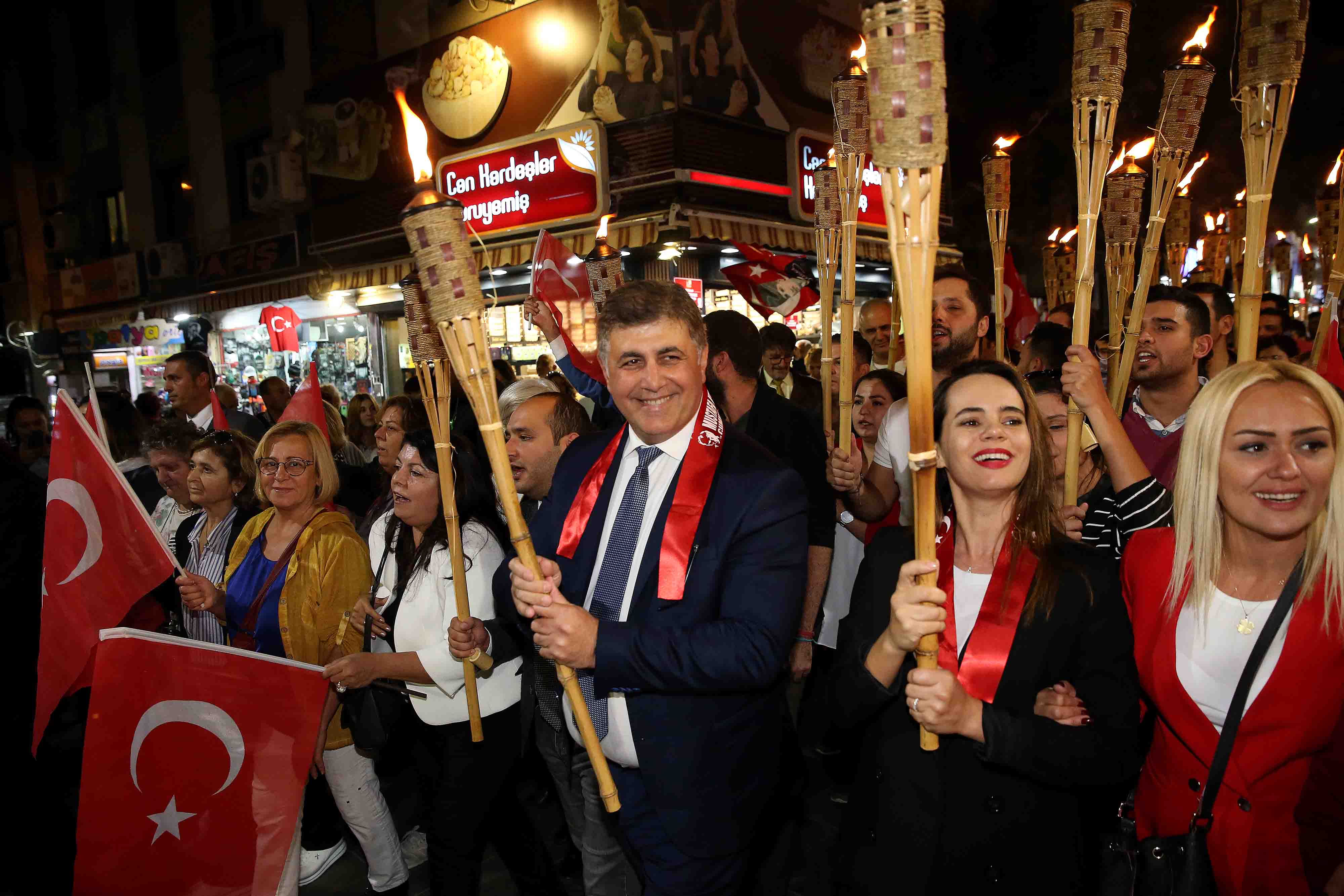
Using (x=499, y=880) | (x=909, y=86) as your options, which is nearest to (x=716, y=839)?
(x=909, y=86)

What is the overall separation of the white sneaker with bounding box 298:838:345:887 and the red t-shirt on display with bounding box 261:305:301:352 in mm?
8749

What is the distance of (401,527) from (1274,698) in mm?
2970

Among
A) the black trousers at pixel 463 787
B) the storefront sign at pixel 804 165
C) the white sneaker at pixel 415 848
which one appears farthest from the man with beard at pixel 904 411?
the storefront sign at pixel 804 165

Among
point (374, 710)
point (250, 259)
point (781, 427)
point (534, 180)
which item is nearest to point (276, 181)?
point (250, 259)

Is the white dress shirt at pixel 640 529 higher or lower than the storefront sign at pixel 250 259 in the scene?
lower

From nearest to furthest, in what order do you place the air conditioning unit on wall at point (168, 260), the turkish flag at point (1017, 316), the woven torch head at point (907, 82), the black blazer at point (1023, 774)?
the woven torch head at point (907, 82)
the black blazer at point (1023, 774)
the turkish flag at point (1017, 316)
the air conditioning unit on wall at point (168, 260)

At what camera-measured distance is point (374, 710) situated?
3.21 meters

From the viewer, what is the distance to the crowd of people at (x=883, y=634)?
6.00ft

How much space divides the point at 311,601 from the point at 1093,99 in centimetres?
341

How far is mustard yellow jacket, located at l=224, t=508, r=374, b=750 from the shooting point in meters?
3.41

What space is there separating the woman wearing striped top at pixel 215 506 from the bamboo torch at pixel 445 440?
1678 mm

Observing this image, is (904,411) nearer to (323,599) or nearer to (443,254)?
(443,254)

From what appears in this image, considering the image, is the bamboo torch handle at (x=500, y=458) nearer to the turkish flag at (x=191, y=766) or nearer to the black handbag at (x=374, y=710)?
the black handbag at (x=374, y=710)

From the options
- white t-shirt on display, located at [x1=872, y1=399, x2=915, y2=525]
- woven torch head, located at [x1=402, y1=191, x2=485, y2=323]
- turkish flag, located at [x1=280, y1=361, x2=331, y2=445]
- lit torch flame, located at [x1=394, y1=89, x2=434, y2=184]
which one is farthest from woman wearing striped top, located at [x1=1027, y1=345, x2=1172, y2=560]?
turkish flag, located at [x1=280, y1=361, x2=331, y2=445]
